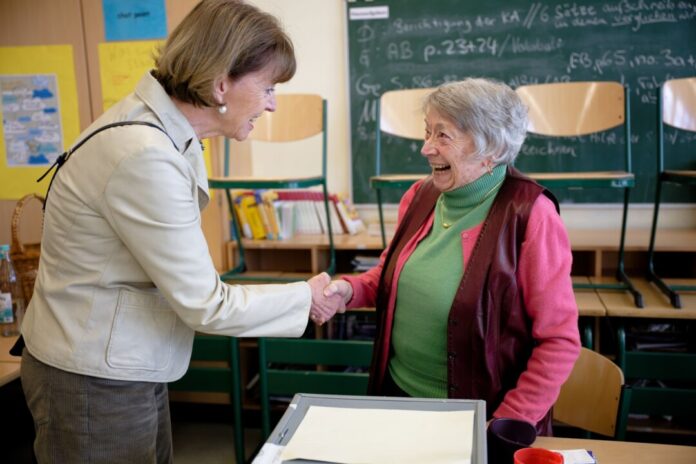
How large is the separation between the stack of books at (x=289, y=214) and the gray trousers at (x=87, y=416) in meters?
1.93

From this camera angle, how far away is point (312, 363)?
265 cm

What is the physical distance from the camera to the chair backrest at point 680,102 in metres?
2.69

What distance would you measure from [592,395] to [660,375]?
1008 millimetres

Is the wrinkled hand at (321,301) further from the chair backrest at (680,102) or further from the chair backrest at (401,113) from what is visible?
the chair backrest at (680,102)

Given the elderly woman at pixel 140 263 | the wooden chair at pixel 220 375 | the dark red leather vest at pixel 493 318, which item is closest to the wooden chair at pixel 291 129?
the wooden chair at pixel 220 375

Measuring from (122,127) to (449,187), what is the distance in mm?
883

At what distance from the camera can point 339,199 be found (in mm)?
3336

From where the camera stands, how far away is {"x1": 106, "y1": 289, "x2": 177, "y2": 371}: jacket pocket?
1231 millimetres

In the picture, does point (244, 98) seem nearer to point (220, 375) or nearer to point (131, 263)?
point (131, 263)

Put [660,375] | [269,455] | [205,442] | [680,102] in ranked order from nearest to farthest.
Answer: [269,455], [660,375], [680,102], [205,442]

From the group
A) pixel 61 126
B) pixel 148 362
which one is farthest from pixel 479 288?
pixel 61 126

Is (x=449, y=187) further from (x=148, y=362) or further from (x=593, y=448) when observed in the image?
(x=148, y=362)

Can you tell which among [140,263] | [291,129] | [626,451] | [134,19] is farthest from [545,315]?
[134,19]

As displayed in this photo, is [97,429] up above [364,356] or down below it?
above
